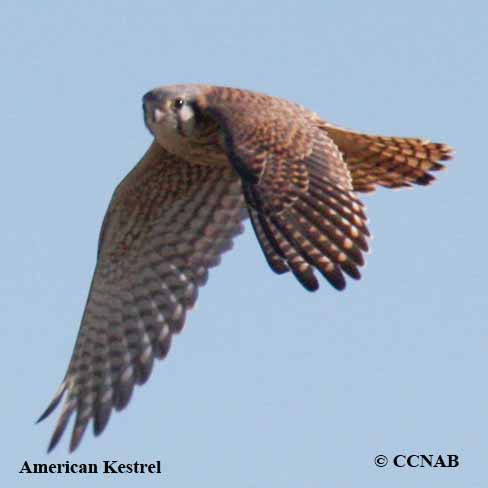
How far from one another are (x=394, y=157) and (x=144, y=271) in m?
2.44

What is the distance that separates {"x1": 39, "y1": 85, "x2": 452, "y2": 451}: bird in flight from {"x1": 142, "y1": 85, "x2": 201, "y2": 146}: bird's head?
0.4 inches

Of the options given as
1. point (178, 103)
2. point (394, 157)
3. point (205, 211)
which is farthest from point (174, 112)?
point (394, 157)

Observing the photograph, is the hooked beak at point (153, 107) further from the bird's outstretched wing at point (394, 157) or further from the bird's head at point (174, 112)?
the bird's outstretched wing at point (394, 157)

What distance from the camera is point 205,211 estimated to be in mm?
17281

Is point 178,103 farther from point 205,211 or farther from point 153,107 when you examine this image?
point 205,211

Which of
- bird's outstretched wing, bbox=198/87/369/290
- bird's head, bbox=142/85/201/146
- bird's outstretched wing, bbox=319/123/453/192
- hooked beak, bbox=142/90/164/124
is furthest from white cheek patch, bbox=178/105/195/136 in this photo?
bird's outstretched wing, bbox=319/123/453/192

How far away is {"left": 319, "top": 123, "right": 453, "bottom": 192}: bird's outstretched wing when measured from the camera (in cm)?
1634

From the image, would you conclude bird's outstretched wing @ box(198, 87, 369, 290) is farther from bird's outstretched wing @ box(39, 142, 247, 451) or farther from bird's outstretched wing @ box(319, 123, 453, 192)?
bird's outstretched wing @ box(39, 142, 247, 451)

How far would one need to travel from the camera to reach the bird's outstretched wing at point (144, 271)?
17.1m

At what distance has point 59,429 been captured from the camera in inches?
671

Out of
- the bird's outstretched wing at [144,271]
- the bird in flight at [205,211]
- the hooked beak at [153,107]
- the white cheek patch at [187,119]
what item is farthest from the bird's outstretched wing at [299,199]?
the bird's outstretched wing at [144,271]

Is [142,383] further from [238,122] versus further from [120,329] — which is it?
[238,122]

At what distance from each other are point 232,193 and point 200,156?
2.47 ft

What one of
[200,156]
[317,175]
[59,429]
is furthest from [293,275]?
[59,429]
